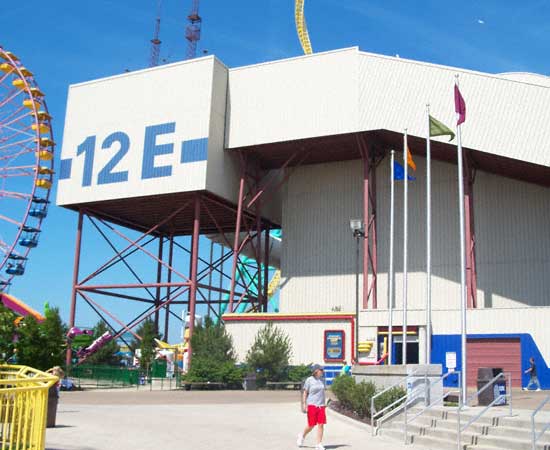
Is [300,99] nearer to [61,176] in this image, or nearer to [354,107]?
[354,107]

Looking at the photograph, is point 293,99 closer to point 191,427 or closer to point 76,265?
point 76,265

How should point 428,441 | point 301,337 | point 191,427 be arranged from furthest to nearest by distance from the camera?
1. point 301,337
2. point 191,427
3. point 428,441

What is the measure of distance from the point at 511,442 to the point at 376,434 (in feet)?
13.8

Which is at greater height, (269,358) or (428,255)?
(428,255)

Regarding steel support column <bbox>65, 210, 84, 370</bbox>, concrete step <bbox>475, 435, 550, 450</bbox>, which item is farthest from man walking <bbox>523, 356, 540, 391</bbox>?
steel support column <bbox>65, 210, 84, 370</bbox>

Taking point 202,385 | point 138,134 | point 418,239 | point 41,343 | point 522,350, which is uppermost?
point 138,134

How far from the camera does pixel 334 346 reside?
39.6m

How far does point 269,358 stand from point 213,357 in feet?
11.0

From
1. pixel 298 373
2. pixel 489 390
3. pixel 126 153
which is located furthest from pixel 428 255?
pixel 126 153

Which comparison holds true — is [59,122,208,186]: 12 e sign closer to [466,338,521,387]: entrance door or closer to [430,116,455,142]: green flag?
[466,338,521,387]: entrance door

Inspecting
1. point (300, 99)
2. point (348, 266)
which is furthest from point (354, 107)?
point (348, 266)

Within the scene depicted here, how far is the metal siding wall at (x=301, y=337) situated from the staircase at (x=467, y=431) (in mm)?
21818

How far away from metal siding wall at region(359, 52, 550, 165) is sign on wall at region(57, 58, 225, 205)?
999 cm

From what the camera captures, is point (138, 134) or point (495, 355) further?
point (138, 134)
